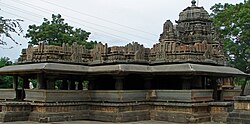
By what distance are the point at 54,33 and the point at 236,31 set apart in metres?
17.5

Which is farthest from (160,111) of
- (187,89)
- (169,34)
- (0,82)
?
(0,82)

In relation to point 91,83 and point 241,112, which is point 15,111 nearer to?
point 91,83

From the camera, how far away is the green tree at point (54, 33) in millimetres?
36156

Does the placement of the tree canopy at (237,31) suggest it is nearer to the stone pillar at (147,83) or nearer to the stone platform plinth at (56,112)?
the stone pillar at (147,83)

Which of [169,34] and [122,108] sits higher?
[169,34]

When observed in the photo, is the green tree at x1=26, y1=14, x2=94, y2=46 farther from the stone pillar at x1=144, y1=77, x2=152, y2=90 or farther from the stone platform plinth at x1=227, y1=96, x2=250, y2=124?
the stone platform plinth at x1=227, y1=96, x2=250, y2=124

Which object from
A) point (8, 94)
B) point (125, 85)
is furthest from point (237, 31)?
point (8, 94)

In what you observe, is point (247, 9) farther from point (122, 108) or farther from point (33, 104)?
point (33, 104)

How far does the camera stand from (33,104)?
17516mm

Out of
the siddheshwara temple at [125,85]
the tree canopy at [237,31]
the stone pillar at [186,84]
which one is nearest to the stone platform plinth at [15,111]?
the siddheshwara temple at [125,85]

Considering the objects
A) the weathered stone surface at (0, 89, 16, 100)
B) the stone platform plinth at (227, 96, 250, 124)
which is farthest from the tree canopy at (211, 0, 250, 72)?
the weathered stone surface at (0, 89, 16, 100)

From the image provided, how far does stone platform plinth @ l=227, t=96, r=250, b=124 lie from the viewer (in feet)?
50.6

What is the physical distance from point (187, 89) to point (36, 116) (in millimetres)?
7342

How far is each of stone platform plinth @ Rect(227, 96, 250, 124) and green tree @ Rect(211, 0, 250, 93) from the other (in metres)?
18.2
